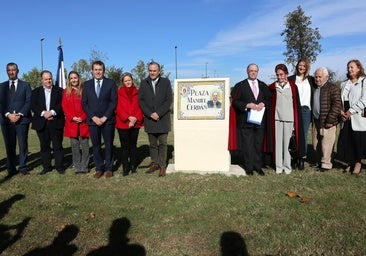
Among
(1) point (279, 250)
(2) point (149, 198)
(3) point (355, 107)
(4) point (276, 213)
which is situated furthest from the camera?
(3) point (355, 107)

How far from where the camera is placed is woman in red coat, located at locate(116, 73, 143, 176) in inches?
279

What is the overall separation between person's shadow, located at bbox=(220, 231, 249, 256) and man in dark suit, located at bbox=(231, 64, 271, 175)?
2.92m

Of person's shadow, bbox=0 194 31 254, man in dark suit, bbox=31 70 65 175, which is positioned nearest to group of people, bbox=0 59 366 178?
man in dark suit, bbox=31 70 65 175

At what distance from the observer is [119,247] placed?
13.2 feet

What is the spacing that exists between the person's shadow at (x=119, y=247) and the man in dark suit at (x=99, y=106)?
2761 millimetres

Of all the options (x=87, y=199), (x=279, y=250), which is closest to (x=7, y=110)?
(x=87, y=199)

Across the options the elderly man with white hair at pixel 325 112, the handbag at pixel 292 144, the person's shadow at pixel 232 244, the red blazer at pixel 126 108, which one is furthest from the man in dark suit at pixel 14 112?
the elderly man with white hair at pixel 325 112

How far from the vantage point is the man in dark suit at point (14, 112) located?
734 centimetres

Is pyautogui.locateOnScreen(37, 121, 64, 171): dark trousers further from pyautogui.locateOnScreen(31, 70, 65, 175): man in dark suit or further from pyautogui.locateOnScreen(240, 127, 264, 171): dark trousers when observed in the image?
pyautogui.locateOnScreen(240, 127, 264, 171): dark trousers

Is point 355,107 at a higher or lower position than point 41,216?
higher

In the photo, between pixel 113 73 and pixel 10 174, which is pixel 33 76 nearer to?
pixel 113 73

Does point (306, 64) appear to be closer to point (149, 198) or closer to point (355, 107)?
point (355, 107)

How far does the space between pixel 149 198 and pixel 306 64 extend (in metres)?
4.10

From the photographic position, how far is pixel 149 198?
223 inches
